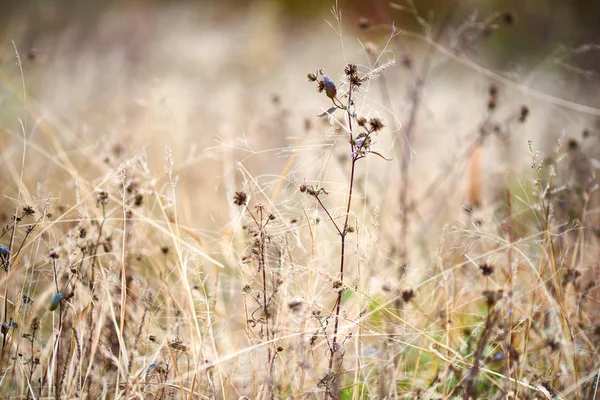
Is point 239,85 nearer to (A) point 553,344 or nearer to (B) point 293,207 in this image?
(B) point 293,207

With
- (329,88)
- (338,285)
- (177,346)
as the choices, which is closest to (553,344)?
(338,285)

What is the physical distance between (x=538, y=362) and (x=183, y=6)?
10.2 metres

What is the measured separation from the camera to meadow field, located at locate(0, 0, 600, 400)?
128 centimetres

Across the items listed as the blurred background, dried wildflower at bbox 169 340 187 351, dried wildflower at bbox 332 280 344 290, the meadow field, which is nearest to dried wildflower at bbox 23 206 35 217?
the meadow field

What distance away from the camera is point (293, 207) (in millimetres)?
1360

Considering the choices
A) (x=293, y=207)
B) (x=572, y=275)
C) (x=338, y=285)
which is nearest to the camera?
(x=338, y=285)

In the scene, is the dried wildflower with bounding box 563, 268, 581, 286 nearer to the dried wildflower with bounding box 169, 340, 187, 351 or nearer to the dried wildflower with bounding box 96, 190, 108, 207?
the dried wildflower with bounding box 169, 340, 187, 351

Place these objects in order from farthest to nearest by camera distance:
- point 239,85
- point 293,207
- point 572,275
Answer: point 239,85 < point 572,275 < point 293,207

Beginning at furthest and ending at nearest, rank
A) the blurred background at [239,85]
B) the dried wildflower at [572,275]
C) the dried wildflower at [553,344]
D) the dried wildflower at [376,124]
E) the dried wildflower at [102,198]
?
the blurred background at [239,85] → the dried wildflower at [572,275] → the dried wildflower at [102,198] → the dried wildflower at [553,344] → the dried wildflower at [376,124]

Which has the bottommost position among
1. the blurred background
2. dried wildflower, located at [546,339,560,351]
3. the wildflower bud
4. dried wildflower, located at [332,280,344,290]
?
dried wildflower, located at [546,339,560,351]

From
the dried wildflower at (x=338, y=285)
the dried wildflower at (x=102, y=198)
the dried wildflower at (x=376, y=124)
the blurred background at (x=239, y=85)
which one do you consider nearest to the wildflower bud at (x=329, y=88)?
the dried wildflower at (x=376, y=124)

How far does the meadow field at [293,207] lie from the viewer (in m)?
1.28

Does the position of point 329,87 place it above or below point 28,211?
above

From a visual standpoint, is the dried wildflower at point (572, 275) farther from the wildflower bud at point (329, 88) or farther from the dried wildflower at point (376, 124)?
the wildflower bud at point (329, 88)
